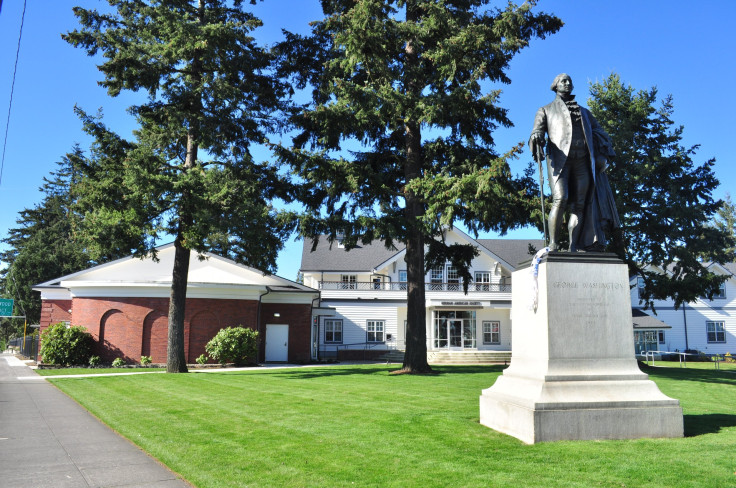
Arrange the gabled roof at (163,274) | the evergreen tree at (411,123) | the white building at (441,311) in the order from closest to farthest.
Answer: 1. the evergreen tree at (411,123)
2. the gabled roof at (163,274)
3. the white building at (441,311)

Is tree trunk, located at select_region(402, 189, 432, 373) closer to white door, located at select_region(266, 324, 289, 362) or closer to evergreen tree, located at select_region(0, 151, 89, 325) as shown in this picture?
white door, located at select_region(266, 324, 289, 362)

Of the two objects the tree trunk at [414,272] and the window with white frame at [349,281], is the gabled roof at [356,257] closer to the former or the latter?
the window with white frame at [349,281]

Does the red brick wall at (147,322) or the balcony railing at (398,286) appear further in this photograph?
the balcony railing at (398,286)

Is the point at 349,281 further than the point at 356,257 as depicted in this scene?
No

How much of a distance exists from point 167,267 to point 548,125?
84.7 feet

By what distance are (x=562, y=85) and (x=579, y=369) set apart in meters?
4.16

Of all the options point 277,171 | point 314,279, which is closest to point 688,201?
point 277,171

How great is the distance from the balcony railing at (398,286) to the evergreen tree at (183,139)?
738 inches

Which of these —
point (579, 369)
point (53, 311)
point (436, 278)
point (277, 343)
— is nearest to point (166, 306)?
point (277, 343)

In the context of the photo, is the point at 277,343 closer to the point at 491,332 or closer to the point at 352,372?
the point at 352,372

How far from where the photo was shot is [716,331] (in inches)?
1740

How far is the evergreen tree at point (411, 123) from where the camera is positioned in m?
17.6

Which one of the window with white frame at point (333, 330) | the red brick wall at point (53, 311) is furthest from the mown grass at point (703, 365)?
the red brick wall at point (53, 311)

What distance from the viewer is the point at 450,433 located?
7.07 m
